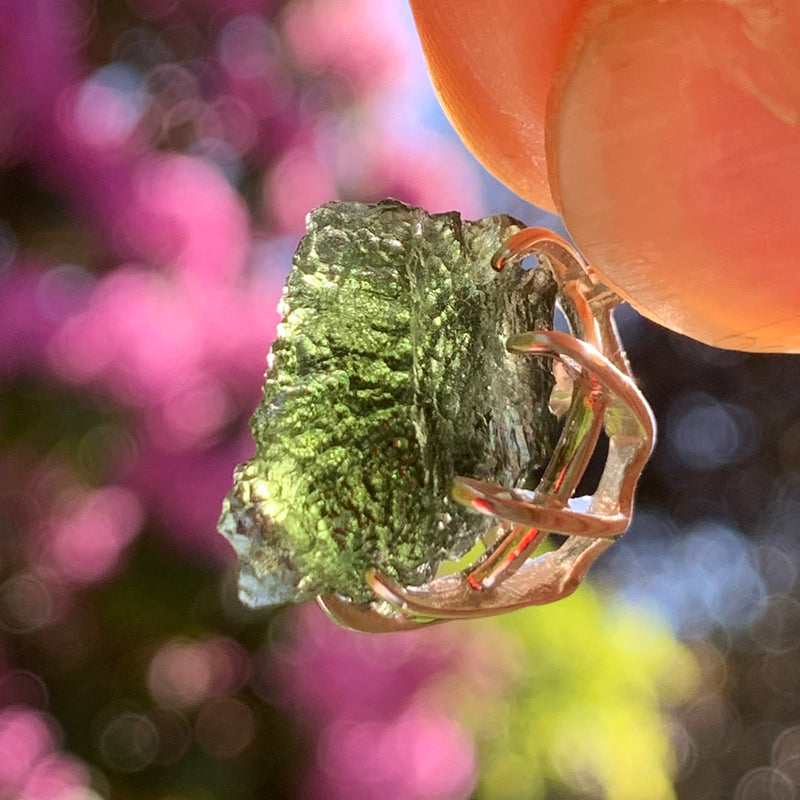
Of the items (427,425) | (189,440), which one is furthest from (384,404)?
(189,440)

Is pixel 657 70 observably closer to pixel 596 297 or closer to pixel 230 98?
pixel 596 297

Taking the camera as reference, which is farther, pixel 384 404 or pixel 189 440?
pixel 189 440

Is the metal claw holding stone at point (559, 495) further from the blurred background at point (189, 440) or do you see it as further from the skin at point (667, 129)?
the blurred background at point (189, 440)

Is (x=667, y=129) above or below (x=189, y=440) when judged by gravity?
above

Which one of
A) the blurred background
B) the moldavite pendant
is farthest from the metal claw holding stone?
the blurred background

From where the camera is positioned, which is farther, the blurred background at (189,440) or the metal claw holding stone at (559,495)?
the blurred background at (189,440)

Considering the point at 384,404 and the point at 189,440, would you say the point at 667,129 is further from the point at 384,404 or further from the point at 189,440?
the point at 189,440

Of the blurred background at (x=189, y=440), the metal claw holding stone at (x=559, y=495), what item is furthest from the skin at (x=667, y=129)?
the blurred background at (x=189, y=440)
